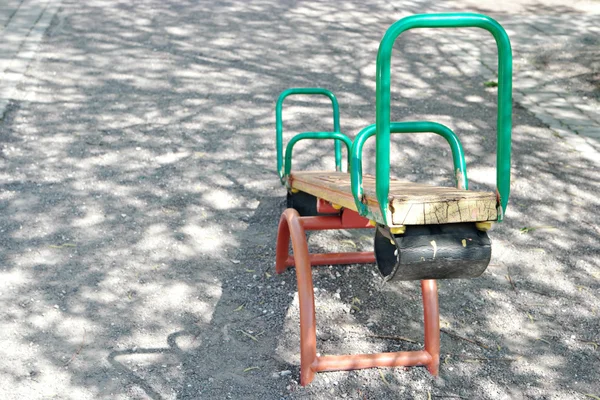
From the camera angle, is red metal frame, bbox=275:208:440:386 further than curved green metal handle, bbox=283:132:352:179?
No

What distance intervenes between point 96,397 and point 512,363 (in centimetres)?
184

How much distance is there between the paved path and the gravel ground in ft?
0.57

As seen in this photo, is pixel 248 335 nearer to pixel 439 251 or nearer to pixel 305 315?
pixel 305 315

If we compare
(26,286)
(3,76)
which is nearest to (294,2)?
(3,76)

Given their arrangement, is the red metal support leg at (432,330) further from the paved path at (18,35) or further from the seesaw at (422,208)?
the paved path at (18,35)

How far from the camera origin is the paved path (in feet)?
22.2

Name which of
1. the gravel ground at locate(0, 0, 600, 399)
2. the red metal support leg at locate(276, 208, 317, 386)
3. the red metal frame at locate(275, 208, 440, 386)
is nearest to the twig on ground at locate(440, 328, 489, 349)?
the gravel ground at locate(0, 0, 600, 399)

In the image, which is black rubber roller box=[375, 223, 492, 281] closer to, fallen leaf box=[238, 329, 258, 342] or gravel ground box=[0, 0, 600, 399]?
gravel ground box=[0, 0, 600, 399]

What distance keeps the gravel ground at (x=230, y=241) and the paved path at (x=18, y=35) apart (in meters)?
0.17

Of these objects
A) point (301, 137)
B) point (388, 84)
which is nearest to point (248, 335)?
point (301, 137)

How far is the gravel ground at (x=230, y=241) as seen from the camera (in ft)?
11.1

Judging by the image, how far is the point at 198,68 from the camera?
7.40 meters

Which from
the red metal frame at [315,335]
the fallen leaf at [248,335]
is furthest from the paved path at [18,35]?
the red metal frame at [315,335]

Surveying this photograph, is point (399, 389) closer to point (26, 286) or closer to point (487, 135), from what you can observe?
point (26, 286)
